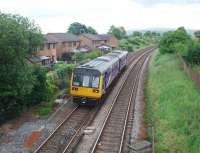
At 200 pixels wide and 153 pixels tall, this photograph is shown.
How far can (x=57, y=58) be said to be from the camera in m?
58.5

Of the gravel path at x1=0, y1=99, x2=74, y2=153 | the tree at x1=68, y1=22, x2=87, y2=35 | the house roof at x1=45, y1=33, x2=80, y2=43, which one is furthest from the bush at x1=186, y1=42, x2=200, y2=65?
the tree at x1=68, y1=22, x2=87, y2=35

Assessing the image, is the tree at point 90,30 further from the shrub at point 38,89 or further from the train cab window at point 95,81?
the train cab window at point 95,81

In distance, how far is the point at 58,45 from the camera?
58.5 metres

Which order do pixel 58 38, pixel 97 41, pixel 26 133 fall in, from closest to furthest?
1. pixel 26 133
2. pixel 58 38
3. pixel 97 41

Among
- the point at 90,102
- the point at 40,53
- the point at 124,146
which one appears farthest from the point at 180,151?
the point at 40,53

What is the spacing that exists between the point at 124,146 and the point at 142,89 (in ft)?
47.4

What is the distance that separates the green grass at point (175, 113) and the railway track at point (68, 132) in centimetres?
420

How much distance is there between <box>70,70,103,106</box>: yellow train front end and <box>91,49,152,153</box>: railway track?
1643 millimetres

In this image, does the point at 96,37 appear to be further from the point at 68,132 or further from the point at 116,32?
the point at 68,132

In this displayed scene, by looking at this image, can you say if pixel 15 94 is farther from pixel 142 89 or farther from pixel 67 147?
pixel 142 89

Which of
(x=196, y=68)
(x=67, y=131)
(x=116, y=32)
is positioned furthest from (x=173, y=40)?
(x=116, y=32)

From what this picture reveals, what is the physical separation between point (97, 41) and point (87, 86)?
52.5m

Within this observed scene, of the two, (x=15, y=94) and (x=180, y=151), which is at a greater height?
(x=15, y=94)

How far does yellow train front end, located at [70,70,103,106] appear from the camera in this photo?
72.8 feet
